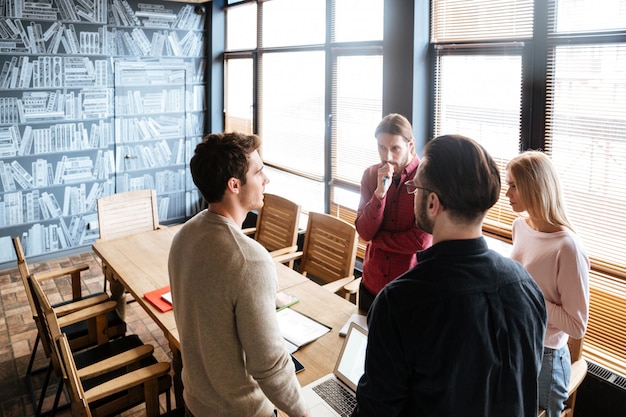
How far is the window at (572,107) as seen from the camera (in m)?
2.52

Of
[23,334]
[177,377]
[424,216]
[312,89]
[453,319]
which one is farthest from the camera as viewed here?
[312,89]

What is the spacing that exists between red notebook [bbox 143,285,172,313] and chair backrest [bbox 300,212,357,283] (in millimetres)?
1072

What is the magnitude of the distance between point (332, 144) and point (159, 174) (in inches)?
105

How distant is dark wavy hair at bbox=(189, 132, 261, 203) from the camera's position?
5.13 ft

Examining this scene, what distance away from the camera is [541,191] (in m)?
1.92

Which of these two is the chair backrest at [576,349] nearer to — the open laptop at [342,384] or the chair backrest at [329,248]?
the open laptop at [342,384]

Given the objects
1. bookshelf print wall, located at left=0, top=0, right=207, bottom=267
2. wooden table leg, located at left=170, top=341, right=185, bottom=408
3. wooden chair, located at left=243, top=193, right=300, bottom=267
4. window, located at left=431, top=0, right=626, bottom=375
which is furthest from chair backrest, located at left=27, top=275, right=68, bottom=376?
bookshelf print wall, located at left=0, top=0, right=207, bottom=267

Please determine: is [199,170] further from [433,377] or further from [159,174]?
[159,174]

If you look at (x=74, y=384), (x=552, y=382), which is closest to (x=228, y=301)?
(x=74, y=384)

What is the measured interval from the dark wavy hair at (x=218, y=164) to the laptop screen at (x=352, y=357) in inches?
28.5

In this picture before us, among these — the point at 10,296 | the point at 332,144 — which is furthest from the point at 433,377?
the point at 10,296

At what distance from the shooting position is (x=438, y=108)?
11.3 ft

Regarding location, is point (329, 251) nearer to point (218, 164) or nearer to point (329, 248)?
point (329, 248)

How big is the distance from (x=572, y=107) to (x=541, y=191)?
103 centimetres
